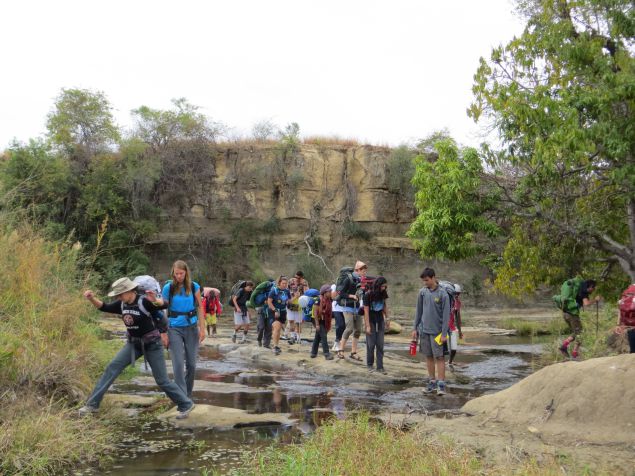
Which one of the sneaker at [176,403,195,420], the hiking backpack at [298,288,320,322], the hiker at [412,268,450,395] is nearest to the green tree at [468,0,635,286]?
the hiker at [412,268,450,395]

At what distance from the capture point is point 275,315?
15297 millimetres

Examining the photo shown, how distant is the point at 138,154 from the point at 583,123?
2713cm

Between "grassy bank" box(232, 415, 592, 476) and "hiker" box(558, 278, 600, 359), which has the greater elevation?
"hiker" box(558, 278, 600, 359)

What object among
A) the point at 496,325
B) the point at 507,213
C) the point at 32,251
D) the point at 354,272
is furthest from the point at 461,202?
the point at 496,325

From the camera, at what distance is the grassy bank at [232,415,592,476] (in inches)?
207

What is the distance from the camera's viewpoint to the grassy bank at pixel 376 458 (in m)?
5.27

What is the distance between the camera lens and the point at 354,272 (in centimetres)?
1340

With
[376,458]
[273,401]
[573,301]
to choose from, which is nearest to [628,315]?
[573,301]

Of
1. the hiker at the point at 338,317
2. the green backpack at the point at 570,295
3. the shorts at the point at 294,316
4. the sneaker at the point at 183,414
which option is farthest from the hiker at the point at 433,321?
the shorts at the point at 294,316

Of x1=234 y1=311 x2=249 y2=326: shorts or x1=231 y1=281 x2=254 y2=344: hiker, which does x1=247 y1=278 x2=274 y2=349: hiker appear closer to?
x1=231 y1=281 x2=254 y2=344: hiker

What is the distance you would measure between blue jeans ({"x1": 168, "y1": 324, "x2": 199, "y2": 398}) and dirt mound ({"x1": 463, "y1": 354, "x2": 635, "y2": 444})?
3740mm

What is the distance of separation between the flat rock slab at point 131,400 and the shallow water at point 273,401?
26.8 inches

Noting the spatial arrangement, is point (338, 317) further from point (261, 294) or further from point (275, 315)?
point (261, 294)

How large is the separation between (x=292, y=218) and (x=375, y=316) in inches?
921
